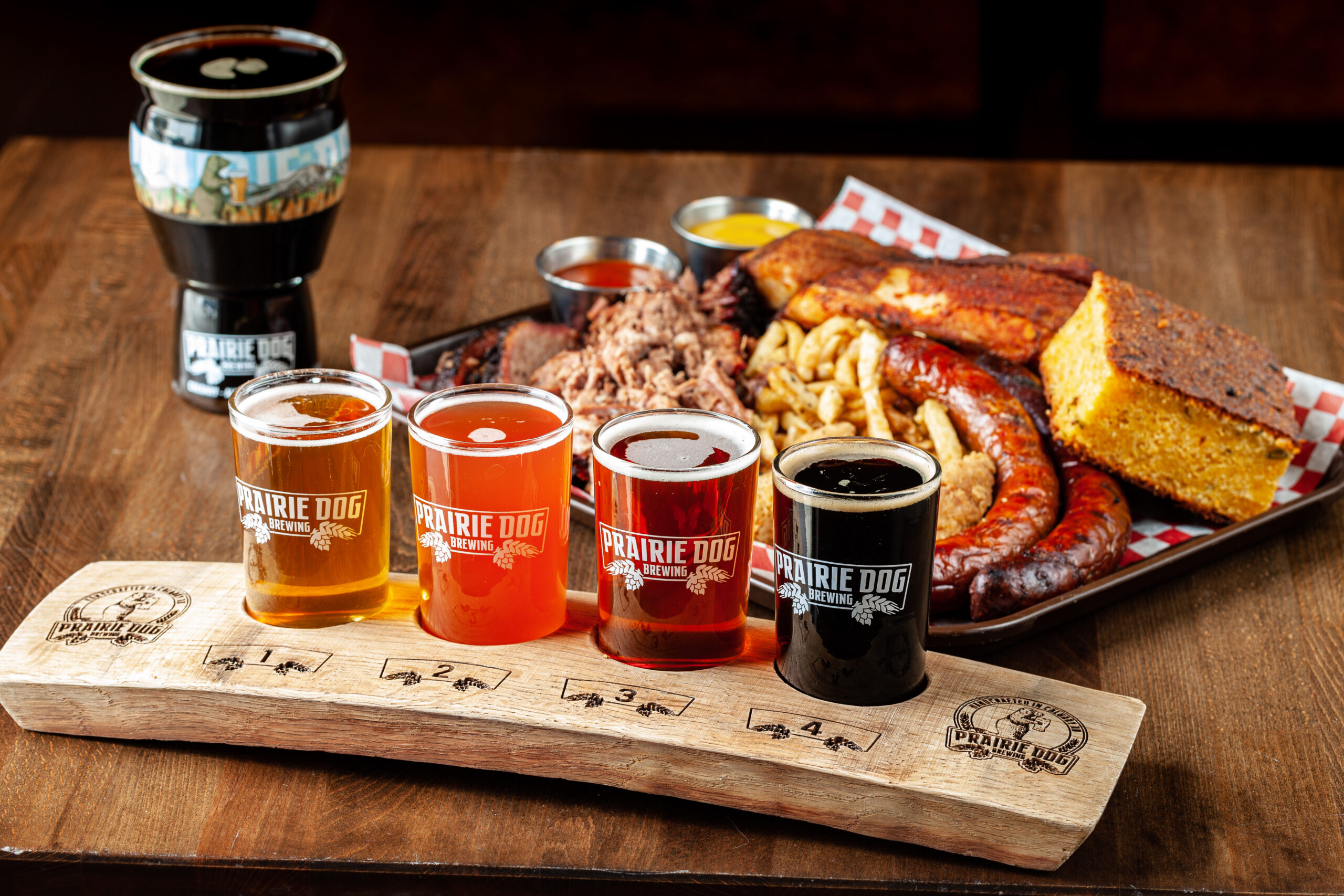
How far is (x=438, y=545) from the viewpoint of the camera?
151cm

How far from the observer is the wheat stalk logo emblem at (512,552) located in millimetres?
1495

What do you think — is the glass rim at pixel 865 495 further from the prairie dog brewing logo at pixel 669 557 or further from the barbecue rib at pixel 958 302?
the barbecue rib at pixel 958 302

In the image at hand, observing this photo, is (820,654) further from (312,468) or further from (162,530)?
(162,530)

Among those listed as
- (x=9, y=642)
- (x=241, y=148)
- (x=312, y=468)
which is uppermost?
(x=241, y=148)

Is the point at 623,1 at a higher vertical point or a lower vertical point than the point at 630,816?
higher

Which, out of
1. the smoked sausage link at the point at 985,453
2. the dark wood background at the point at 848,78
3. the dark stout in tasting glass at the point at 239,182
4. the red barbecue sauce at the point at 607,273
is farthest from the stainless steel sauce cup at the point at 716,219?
the dark wood background at the point at 848,78

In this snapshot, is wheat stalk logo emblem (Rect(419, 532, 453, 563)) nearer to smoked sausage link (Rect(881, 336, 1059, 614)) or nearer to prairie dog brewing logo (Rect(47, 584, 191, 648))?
prairie dog brewing logo (Rect(47, 584, 191, 648))

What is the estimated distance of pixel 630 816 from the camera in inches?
59.2

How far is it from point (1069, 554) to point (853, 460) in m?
0.56

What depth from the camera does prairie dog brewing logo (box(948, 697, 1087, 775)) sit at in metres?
1.43

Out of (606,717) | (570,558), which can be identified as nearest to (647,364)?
(570,558)

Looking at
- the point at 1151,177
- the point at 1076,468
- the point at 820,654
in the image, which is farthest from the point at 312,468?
the point at 1151,177

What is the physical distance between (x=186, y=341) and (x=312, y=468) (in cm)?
106

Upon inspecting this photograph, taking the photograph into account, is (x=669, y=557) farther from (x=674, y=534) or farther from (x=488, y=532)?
(x=488, y=532)
